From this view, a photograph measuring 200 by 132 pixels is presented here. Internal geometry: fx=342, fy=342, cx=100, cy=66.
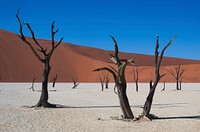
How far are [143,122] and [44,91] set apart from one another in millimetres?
7415

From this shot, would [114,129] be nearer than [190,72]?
Yes

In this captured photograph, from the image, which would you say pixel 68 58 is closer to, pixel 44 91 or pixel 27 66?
pixel 27 66

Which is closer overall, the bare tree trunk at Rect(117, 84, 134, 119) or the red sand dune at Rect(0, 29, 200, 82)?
the bare tree trunk at Rect(117, 84, 134, 119)

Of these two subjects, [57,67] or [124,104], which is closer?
[124,104]

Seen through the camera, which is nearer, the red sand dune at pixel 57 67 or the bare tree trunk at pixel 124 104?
the bare tree trunk at pixel 124 104

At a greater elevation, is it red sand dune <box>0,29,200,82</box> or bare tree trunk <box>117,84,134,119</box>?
red sand dune <box>0,29,200,82</box>

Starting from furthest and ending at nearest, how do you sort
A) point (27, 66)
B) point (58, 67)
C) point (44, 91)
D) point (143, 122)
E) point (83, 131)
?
point (58, 67), point (27, 66), point (44, 91), point (143, 122), point (83, 131)

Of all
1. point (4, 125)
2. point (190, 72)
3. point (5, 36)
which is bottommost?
point (4, 125)

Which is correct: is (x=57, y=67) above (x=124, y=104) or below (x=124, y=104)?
above

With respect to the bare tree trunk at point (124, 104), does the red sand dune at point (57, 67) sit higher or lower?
higher

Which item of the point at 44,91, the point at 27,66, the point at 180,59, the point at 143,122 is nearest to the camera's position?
the point at 143,122

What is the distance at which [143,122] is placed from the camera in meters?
12.7

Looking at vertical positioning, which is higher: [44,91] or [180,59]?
[180,59]

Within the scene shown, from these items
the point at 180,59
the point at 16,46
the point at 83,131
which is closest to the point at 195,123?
the point at 83,131
